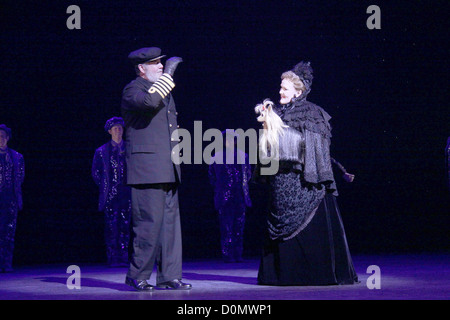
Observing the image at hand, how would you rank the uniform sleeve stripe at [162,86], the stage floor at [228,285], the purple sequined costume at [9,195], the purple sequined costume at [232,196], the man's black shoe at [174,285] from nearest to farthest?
the stage floor at [228,285]
the uniform sleeve stripe at [162,86]
the man's black shoe at [174,285]
the purple sequined costume at [9,195]
the purple sequined costume at [232,196]

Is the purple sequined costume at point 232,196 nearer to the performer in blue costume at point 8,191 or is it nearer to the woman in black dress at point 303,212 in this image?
the performer in blue costume at point 8,191

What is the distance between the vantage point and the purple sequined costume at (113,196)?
299 inches

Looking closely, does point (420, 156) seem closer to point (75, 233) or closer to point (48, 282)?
point (75, 233)

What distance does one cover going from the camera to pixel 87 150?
340 inches

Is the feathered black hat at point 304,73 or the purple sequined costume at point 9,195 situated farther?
the purple sequined costume at point 9,195

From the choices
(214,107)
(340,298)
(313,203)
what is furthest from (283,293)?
(214,107)

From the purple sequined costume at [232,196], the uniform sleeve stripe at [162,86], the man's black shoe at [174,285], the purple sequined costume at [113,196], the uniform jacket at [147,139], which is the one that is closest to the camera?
the uniform sleeve stripe at [162,86]

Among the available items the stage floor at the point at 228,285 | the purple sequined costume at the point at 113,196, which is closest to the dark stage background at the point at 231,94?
the purple sequined costume at the point at 113,196

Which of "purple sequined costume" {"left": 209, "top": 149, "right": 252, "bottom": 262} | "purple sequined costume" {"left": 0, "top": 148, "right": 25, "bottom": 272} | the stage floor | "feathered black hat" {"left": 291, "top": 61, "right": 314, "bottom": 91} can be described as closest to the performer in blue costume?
"purple sequined costume" {"left": 0, "top": 148, "right": 25, "bottom": 272}

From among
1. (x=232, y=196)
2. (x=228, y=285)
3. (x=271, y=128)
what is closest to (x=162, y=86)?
(x=271, y=128)

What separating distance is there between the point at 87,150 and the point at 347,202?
10.7 ft

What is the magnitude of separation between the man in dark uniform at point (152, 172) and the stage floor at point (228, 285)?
20cm

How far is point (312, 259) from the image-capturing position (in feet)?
16.2

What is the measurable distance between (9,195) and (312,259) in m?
3.54
